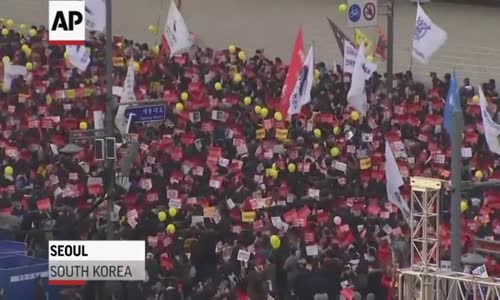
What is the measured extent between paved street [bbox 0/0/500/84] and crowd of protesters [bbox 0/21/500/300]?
2.14 metres

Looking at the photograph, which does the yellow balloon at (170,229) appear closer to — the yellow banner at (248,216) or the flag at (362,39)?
the yellow banner at (248,216)

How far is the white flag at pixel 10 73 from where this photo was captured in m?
23.5

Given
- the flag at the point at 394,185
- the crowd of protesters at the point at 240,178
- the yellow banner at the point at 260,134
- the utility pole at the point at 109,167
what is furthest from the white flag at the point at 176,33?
the flag at the point at 394,185

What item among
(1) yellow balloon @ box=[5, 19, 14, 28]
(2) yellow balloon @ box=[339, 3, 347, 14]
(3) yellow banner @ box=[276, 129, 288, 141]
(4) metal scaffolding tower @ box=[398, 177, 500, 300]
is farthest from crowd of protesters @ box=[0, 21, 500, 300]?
(1) yellow balloon @ box=[5, 19, 14, 28]

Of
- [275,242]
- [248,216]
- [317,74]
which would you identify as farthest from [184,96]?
[275,242]

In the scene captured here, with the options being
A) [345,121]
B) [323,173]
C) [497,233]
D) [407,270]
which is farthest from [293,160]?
[407,270]

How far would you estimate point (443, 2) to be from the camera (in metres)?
27.6

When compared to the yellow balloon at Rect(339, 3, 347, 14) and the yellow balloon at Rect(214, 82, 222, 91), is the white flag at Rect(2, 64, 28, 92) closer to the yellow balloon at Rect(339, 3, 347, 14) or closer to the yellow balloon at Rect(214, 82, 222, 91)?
the yellow balloon at Rect(214, 82, 222, 91)

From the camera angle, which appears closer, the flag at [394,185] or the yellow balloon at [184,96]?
the flag at [394,185]

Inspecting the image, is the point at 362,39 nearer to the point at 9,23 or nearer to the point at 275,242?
the point at 275,242

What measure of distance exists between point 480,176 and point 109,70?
209 inches

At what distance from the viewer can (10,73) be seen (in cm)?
2367

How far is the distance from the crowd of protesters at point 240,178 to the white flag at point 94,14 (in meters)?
1.17

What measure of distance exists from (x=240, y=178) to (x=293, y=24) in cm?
1289
